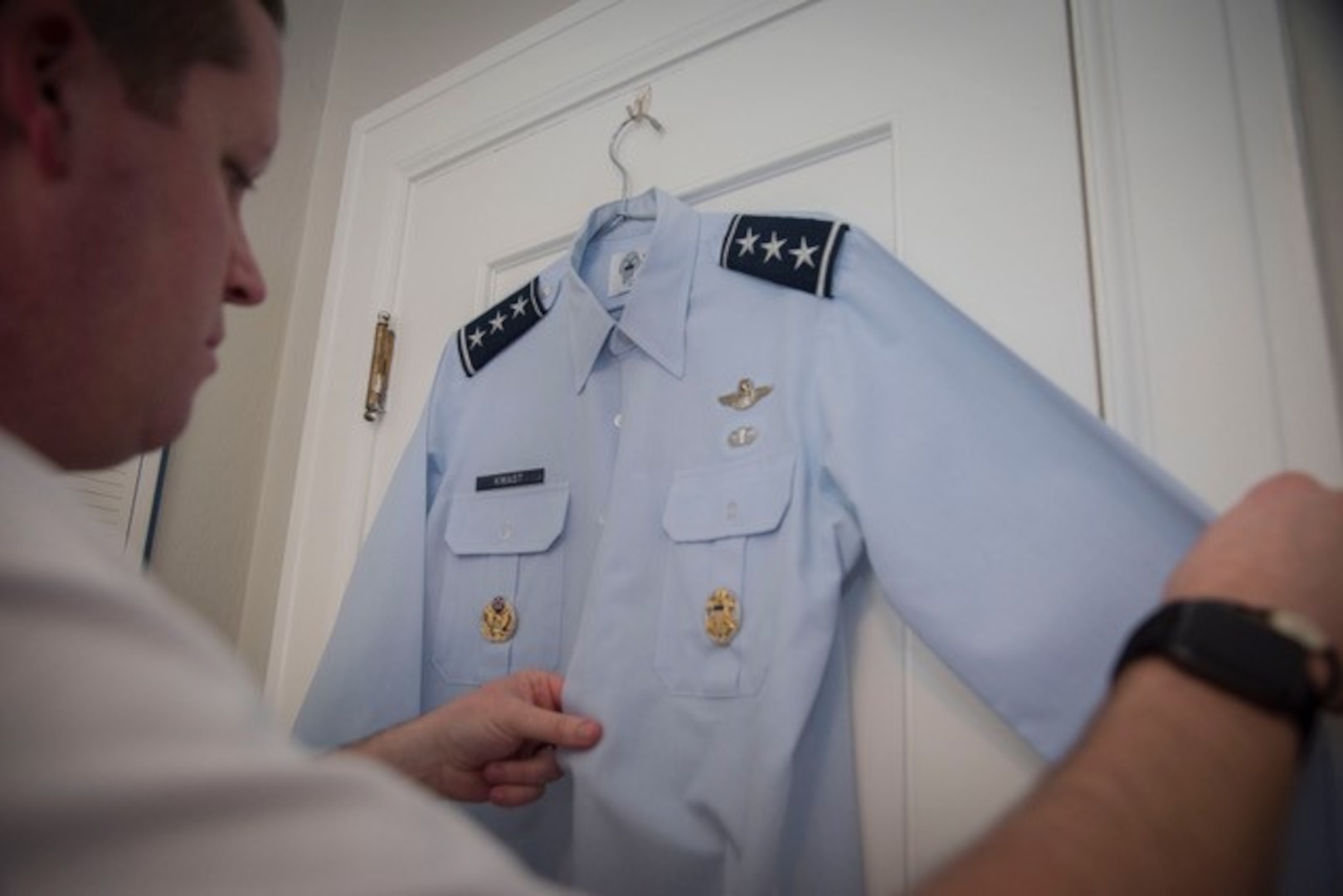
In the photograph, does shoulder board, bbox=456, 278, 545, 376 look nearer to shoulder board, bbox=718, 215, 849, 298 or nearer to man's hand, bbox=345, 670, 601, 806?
shoulder board, bbox=718, 215, 849, 298

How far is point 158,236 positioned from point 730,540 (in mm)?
508

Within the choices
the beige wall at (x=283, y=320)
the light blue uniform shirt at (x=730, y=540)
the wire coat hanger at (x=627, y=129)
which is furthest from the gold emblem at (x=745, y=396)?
the beige wall at (x=283, y=320)

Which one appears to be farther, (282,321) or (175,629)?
(282,321)

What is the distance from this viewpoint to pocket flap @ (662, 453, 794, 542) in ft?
2.14

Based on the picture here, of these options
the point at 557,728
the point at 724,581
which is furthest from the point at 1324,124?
the point at 557,728

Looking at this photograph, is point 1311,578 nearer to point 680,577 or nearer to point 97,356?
point 680,577

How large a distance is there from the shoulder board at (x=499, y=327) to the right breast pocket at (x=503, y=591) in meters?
0.20

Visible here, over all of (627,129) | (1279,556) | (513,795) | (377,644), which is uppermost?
(627,129)

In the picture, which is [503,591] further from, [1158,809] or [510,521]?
[1158,809]

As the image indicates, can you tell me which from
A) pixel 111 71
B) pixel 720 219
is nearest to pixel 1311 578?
pixel 720 219

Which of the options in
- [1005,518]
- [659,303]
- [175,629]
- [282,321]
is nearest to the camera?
[175,629]

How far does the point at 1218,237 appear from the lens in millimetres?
579

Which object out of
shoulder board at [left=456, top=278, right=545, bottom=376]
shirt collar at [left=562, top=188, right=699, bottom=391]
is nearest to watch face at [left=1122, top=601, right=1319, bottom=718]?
shirt collar at [left=562, top=188, right=699, bottom=391]

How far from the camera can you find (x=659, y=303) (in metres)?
0.78
